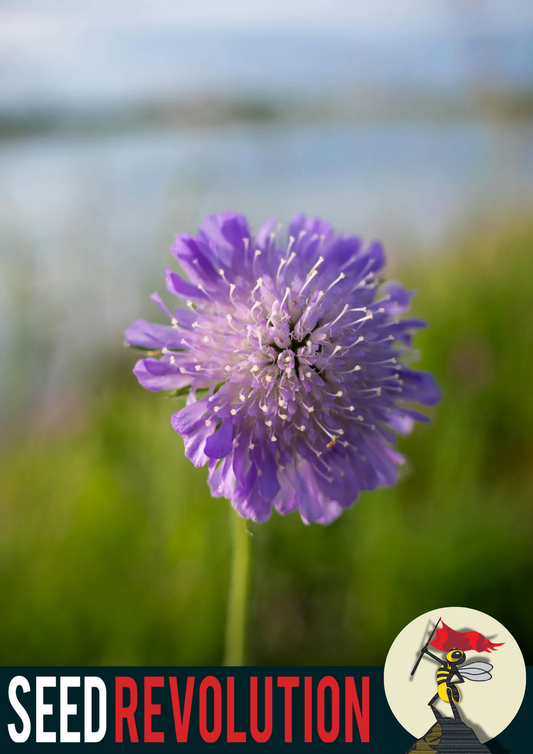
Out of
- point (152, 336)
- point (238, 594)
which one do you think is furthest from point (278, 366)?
point (238, 594)

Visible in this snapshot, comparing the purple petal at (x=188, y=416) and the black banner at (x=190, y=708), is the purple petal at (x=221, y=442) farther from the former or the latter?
the black banner at (x=190, y=708)

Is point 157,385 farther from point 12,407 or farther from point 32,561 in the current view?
point 12,407

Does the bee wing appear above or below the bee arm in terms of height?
below

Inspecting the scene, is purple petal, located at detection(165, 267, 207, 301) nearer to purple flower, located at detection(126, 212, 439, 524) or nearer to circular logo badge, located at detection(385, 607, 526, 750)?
purple flower, located at detection(126, 212, 439, 524)

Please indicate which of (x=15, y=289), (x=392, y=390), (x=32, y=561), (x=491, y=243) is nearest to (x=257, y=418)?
(x=392, y=390)

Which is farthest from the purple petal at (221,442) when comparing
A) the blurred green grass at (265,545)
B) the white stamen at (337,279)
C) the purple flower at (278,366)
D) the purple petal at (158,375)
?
the blurred green grass at (265,545)

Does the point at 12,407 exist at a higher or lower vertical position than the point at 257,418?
higher

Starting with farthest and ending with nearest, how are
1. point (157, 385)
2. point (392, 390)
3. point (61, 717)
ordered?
point (61, 717) → point (392, 390) → point (157, 385)

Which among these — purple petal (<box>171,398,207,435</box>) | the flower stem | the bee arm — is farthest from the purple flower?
the bee arm
